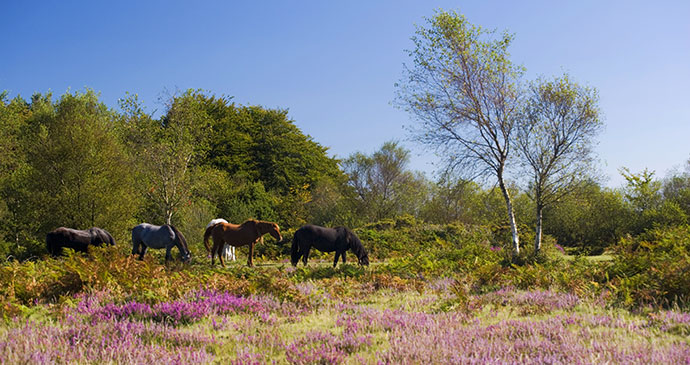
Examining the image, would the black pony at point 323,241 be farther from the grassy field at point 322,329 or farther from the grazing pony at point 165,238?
the grassy field at point 322,329

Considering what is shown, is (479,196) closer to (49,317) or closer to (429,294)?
(429,294)

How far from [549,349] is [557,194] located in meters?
17.7

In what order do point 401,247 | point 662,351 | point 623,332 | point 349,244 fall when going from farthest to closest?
point 401,247, point 349,244, point 623,332, point 662,351

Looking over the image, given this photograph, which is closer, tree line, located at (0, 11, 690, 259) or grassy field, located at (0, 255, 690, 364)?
grassy field, located at (0, 255, 690, 364)

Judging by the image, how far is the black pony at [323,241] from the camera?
1532cm

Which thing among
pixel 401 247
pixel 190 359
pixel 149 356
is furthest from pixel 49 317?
pixel 401 247

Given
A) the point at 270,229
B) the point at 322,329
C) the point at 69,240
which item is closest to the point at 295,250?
the point at 270,229

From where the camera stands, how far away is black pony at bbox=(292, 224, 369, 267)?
1532 cm

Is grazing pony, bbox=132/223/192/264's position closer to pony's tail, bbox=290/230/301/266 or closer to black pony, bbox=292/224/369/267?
pony's tail, bbox=290/230/301/266

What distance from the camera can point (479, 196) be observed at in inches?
1553

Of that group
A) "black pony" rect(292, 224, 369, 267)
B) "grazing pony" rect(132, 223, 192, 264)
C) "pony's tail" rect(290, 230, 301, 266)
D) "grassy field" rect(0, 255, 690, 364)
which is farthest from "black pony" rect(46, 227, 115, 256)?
"grassy field" rect(0, 255, 690, 364)

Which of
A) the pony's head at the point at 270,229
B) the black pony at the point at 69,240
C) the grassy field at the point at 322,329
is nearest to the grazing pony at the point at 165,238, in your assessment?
the black pony at the point at 69,240

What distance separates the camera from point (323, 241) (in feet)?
50.3

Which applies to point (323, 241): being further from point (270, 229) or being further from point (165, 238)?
point (165, 238)
